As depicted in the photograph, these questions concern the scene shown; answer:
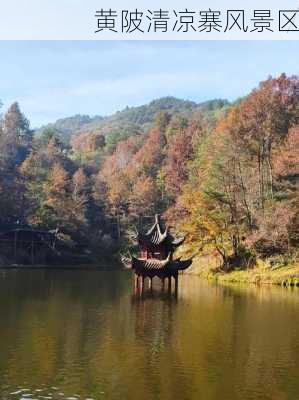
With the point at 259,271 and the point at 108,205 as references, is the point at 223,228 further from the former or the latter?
the point at 108,205

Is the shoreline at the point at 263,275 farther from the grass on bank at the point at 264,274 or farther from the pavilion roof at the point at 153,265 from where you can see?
the pavilion roof at the point at 153,265

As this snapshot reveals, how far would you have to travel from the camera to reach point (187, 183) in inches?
3570

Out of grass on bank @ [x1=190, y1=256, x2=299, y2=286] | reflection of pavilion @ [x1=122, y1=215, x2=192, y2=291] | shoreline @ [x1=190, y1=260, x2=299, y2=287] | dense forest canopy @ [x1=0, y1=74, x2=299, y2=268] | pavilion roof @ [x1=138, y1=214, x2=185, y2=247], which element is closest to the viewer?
reflection of pavilion @ [x1=122, y1=215, x2=192, y2=291]

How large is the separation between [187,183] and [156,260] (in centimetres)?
4223

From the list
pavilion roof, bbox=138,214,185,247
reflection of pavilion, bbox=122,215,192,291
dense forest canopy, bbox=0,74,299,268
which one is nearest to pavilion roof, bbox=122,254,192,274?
reflection of pavilion, bbox=122,215,192,291

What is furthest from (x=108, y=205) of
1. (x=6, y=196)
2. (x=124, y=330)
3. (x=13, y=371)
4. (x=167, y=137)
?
(x=13, y=371)

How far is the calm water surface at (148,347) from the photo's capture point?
17078 mm

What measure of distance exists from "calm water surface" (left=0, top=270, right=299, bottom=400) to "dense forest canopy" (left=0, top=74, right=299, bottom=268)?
1877 centimetres

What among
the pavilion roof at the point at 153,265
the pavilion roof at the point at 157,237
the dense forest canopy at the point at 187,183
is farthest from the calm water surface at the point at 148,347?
the dense forest canopy at the point at 187,183

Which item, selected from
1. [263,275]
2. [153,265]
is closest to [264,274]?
[263,275]

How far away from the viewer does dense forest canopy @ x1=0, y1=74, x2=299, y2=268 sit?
5938cm

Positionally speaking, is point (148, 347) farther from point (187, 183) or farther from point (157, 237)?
point (187, 183)

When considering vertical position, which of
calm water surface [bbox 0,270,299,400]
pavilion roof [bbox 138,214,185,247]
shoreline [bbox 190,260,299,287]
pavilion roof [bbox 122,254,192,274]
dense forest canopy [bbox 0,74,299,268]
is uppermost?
dense forest canopy [bbox 0,74,299,268]

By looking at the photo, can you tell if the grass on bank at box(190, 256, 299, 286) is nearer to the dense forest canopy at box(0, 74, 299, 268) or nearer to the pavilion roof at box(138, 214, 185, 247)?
the dense forest canopy at box(0, 74, 299, 268)
